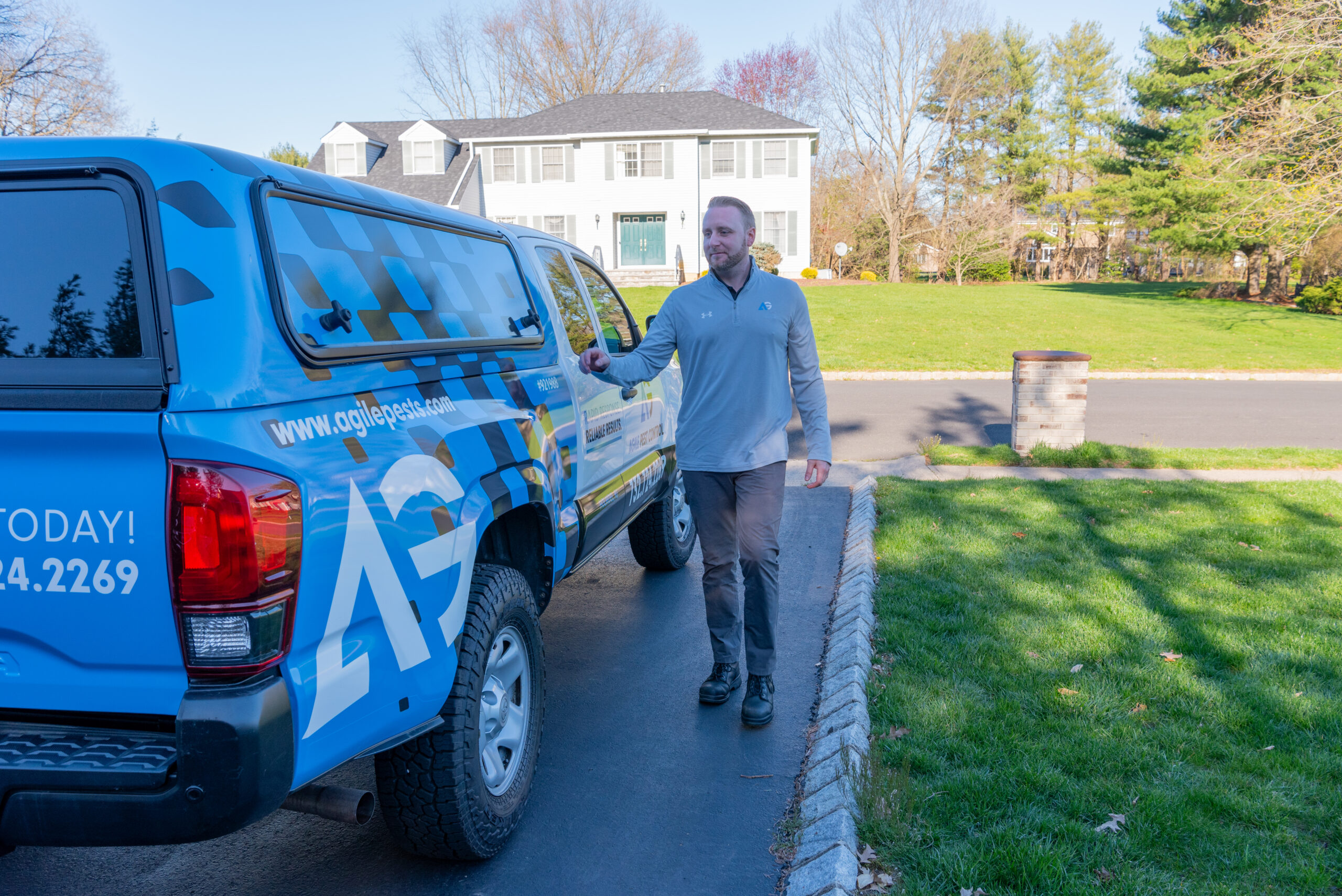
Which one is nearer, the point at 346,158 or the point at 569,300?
the point at 569,300

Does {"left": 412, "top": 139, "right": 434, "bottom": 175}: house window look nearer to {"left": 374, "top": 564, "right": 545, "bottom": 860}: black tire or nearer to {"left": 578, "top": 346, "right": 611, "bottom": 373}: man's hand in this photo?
{"left": 578, "top": 346, "right": 611, "bottom": 373}: man's hand

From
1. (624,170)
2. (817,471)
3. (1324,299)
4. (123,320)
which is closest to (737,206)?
(817,471)

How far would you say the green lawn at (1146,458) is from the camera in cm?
947

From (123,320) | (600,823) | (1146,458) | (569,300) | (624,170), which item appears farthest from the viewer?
(624,170)

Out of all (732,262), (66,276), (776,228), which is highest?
(776,228)

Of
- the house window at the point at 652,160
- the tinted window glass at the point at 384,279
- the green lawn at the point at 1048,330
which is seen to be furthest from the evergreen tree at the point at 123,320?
the house window at the point at 652,160

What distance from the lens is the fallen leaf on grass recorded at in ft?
10.2

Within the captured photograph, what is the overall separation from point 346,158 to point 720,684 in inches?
1557

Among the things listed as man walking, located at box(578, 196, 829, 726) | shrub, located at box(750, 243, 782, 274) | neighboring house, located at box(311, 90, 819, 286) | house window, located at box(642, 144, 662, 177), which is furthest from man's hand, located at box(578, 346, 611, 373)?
house window, located at box(642, 144, 662, 177)

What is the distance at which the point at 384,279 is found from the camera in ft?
10.00

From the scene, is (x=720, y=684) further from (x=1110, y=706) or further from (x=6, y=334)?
(x=6, y=334)

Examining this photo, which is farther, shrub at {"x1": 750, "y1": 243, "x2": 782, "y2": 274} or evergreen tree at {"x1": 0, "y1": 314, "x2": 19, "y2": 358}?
shrub at {"x1": 750, "y1": 243, "x2": 782, "y2": 274}

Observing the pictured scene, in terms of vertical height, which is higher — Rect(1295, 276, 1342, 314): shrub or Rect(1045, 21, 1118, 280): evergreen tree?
Rect(1045, 21, 1118, 280): evergreen tree

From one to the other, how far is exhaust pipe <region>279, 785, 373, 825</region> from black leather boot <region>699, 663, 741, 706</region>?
Result: 2.11m
